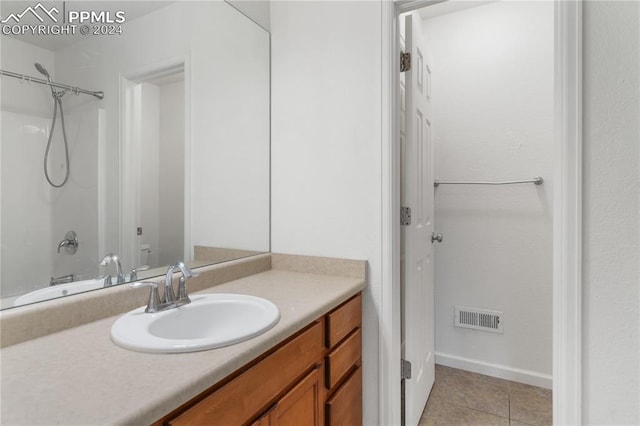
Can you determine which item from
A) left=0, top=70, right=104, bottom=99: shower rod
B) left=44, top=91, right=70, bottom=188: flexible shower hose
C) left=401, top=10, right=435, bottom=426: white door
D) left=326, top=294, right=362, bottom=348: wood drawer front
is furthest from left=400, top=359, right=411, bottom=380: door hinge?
left=0, top=70, right=104, bottom=99: shower rod

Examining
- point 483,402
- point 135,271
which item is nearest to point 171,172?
point 135,271

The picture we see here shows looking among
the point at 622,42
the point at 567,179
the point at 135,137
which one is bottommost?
the point at 567,179

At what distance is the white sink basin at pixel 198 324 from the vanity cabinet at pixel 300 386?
9cm

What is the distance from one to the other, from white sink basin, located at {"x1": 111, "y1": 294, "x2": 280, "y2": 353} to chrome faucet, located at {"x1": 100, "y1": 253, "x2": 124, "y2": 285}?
0.42 ft

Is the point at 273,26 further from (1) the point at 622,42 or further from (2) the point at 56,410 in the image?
(2) the point at 56,410

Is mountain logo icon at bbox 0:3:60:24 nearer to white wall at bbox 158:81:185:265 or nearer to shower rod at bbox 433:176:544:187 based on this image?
white wall at bbox 158:81:185:265

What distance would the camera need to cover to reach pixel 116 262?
110 cm

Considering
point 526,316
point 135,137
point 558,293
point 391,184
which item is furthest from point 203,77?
point 526,316

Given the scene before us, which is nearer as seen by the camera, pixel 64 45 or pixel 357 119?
pixel 64 45

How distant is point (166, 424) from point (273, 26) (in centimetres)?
176

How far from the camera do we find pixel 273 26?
1735 mm

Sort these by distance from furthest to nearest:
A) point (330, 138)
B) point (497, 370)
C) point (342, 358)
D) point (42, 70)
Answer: point (497, 370) → point (330, 138) → point (342, 358) → point (42, 70)

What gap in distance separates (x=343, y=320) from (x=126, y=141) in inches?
39.9

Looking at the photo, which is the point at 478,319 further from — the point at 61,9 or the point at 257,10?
the point at 61,9
